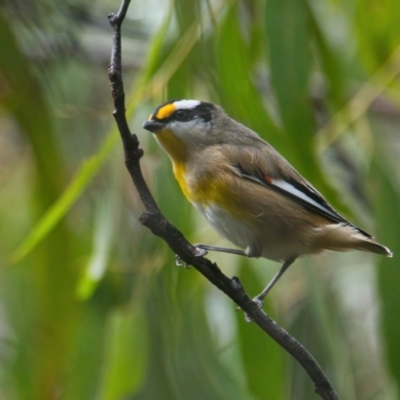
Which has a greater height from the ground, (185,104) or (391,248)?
(185,104)

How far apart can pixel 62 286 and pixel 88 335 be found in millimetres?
191

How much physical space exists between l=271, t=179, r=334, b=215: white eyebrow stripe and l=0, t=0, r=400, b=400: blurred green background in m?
0.15

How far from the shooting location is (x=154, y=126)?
6.43ft

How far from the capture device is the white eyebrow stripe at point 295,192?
2.05m

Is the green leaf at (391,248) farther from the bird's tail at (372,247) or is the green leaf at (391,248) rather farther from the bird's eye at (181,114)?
the bird's eye at (181,114)

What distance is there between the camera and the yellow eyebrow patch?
6.57 feet

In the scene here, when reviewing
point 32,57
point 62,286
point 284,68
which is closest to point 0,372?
point 62,286

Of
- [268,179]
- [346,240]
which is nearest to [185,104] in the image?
[268,179]

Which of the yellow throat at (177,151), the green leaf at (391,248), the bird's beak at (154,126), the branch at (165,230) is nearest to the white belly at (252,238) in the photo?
the yellow throat at (177,151)

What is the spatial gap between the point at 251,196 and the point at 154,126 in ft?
1.06

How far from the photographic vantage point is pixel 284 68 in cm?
226

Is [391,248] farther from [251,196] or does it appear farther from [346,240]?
[251,196]

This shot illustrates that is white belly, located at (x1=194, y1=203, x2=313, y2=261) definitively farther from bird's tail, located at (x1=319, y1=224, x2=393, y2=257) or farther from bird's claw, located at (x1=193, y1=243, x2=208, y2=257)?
bird's claw, located at (x1=193, y1=243, x2=208, y2=257)

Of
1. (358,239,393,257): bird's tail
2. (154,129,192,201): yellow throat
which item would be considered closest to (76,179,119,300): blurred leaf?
(154,129,192,201): yellow throat
